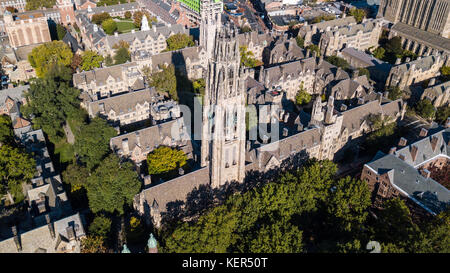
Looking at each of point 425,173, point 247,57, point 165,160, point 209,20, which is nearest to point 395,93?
point 425,173

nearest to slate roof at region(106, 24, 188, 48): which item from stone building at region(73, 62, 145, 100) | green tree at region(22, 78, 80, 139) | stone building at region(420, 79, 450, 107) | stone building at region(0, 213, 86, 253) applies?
stone building at region(73, 62, 145, 100)

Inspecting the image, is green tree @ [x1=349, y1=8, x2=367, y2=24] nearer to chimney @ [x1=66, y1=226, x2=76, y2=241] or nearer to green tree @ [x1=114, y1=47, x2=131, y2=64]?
green tree @ [x1=114, y1=47, x2=131, y2=64]

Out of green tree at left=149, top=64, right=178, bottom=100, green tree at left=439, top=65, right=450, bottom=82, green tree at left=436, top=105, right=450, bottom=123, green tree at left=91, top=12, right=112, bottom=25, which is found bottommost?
green tree at left=436, top=105, right=450, bottom=123

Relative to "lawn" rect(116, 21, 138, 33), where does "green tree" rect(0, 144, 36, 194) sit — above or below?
below

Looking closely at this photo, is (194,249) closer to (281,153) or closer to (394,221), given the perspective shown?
(281,153)

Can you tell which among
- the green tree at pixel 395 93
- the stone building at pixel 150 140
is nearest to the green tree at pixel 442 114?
the green tree at pixel 395 93

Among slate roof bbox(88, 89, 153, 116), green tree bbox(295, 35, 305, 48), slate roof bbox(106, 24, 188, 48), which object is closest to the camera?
slate roof bbox(88, 89, 153, 116)

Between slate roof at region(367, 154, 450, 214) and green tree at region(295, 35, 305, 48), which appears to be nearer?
slate roof at region(367, 154, 450, 214)
